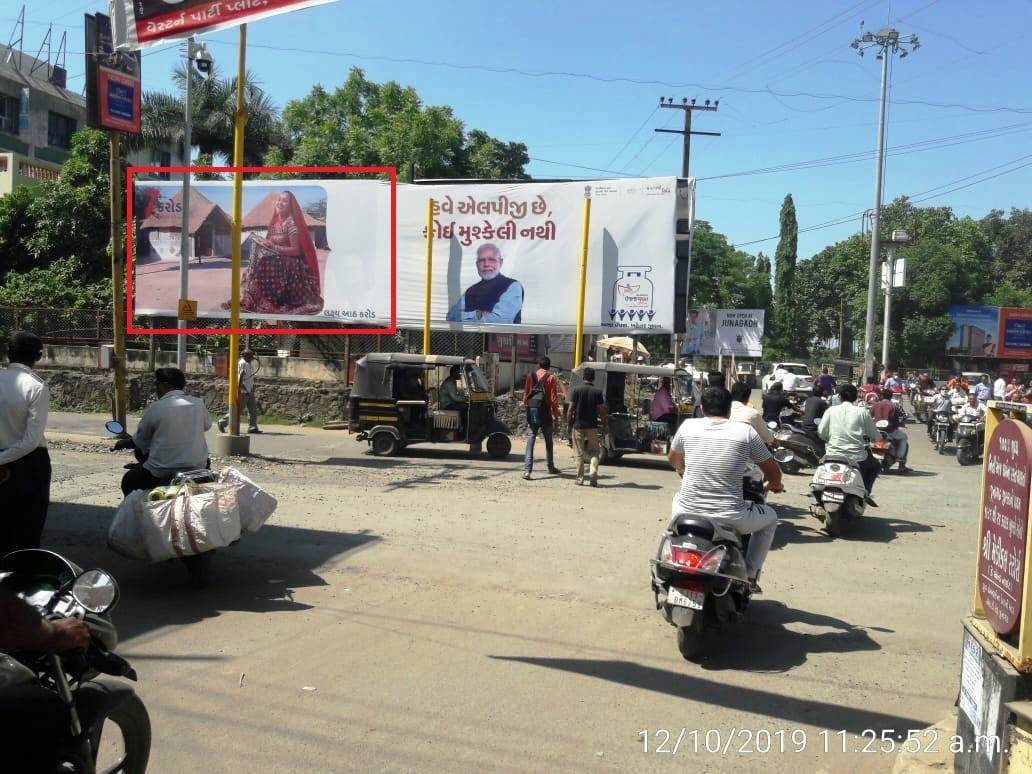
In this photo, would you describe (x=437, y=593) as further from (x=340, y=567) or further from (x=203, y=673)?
(x=203, y=673)

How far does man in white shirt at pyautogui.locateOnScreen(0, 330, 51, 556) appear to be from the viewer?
18.9 feet

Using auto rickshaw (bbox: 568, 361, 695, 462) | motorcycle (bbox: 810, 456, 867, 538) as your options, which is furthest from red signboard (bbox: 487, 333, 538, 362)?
motorcycle (bbox: 810, 456, 867, 538)

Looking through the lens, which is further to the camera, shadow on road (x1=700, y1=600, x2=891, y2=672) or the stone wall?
the stone wall

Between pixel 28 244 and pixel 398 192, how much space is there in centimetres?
1600

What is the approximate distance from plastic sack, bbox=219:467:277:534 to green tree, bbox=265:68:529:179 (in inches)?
1133

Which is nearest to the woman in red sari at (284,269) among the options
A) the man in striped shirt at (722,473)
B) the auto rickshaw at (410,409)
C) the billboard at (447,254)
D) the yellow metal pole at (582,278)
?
the billboard at (447,254)

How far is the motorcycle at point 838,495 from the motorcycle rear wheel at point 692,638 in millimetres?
4719

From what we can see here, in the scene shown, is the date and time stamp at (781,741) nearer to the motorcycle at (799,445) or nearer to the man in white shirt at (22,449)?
the man in white shirt at (22,449)

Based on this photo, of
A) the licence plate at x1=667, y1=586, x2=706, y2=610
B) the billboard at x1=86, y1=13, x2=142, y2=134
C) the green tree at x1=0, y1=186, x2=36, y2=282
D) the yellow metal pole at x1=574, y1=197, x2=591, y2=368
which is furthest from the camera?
the green tree at x1=0, y1=186, x2=36, y2=282

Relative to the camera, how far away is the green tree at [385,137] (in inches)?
1446

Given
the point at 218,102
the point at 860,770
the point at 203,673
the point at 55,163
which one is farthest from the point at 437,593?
the point at 55,163

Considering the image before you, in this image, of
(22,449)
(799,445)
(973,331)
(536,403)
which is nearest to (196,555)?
(22,449)

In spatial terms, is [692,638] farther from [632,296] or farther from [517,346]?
[517,346]

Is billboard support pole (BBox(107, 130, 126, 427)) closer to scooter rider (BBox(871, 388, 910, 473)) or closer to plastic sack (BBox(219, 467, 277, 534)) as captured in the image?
plastic sack (BBox(219, 467, 277, 534))
